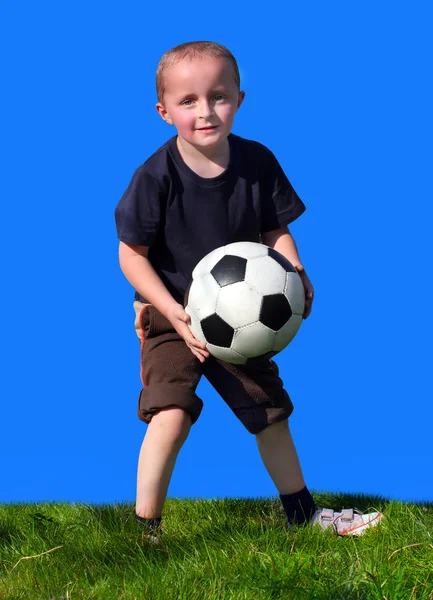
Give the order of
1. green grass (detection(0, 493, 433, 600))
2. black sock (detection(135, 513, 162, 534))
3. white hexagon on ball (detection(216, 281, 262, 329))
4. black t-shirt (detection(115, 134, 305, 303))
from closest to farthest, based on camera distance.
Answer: green grass (detection(0, 493, 433, 600)) < white hexagon on ball (detection(216, 281, 262, 329)) < black sock (detection(135, 513, 162, 534)) < black t-shirt (detection(115, 134, 305, 303))

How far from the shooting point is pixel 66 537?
15.0ft

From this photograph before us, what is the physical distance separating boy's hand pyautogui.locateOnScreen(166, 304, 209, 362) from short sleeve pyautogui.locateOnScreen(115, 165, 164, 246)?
16.5 inches

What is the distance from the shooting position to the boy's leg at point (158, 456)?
15.4 ft

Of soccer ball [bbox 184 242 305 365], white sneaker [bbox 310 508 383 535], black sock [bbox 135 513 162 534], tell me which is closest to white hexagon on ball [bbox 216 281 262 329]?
soccer ball [bbox 184 242 305 365]

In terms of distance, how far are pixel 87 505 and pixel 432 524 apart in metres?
1.97

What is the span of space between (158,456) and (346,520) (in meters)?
1.02

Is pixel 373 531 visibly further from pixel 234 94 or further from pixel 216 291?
pixel 234 94

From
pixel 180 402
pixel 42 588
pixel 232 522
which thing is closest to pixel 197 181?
pixel 180 402

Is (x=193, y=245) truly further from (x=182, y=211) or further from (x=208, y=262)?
(x=208, y=262)

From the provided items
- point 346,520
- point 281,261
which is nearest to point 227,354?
point 281,261

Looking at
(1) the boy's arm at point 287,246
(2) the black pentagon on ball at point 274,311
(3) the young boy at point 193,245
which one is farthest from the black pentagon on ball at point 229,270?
(1) the boy's arm at point 287,246

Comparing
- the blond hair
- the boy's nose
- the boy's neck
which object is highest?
the blond hair

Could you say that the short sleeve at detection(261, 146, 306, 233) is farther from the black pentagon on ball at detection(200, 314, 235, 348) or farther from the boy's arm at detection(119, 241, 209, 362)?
the black pentagon on ball at detection(200, 314, 235, 348)

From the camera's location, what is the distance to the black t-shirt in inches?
189
